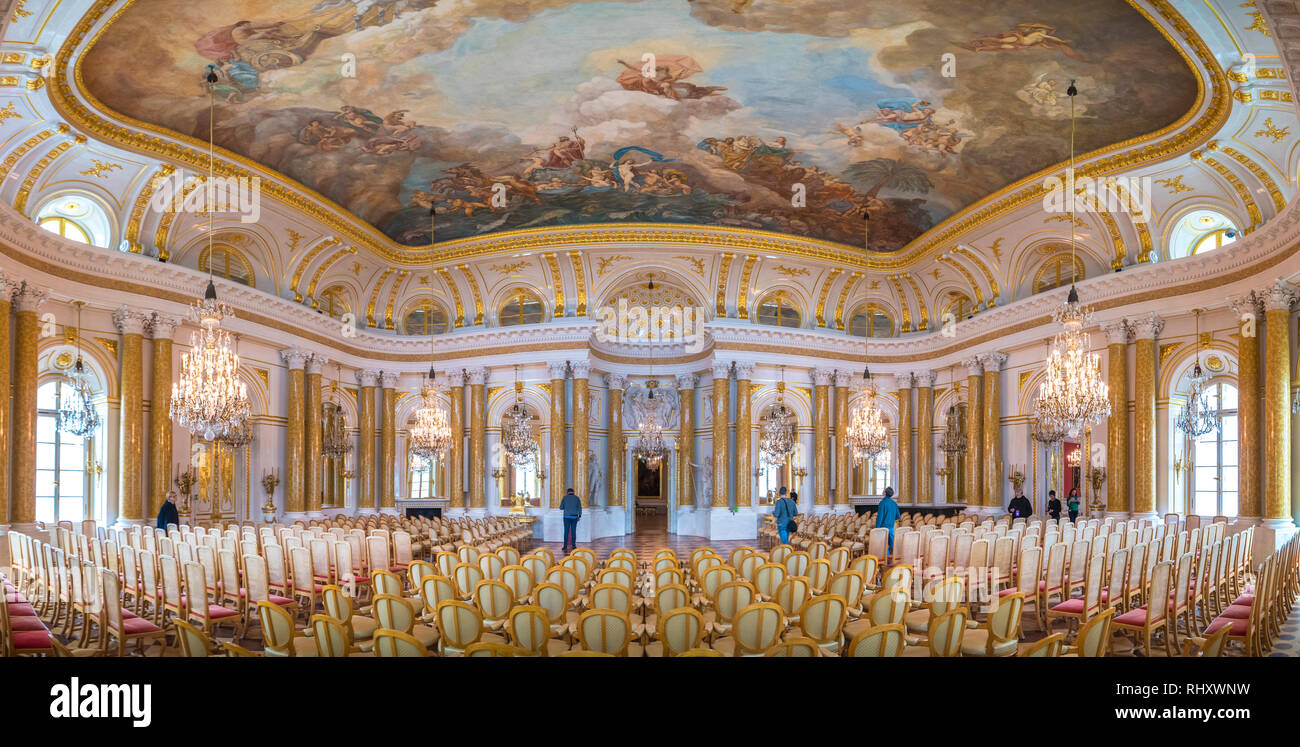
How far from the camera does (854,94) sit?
14.6m

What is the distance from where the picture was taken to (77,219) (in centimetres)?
1630

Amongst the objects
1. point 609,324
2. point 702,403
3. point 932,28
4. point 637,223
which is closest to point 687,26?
point 932,28

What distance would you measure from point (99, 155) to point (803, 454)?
1880 cm

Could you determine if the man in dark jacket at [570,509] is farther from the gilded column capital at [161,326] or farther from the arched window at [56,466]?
the arched window at [56,466]

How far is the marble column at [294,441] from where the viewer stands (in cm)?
2105

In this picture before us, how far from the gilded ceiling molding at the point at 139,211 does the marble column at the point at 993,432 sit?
19.6 meters

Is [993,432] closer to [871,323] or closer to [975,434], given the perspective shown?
[975,434]

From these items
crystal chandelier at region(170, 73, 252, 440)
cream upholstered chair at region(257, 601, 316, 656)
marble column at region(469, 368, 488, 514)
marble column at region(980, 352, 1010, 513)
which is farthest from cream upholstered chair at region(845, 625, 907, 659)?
marble column at region(469, 368, 488, 514)

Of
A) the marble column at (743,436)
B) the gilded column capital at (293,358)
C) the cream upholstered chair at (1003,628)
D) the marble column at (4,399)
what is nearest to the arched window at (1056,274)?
the marble column at (743,436)

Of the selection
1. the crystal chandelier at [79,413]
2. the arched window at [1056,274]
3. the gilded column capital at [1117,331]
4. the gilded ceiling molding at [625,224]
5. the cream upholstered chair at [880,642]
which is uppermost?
the gilded ceiling molding at [625,224]

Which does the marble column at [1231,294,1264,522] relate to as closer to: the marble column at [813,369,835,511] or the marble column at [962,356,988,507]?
the marble column at [962,356,988,507]

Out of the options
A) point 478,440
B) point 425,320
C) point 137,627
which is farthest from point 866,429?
point 137,627
